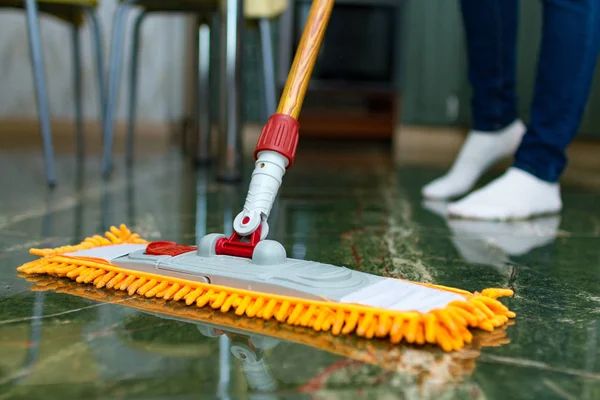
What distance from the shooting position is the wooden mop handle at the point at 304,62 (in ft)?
2.68

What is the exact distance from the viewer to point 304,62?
840 millimetres

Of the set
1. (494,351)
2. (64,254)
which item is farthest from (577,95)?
(64,254)

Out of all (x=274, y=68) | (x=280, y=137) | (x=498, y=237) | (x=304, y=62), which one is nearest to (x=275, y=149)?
(x=280, y=137)

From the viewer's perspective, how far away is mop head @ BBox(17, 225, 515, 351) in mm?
594

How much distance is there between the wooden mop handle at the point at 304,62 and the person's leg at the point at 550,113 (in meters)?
0.62

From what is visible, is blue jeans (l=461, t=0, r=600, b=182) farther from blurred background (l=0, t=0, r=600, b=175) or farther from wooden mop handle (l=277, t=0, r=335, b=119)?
blurred background (l=0, t=0, r=600, b=175)

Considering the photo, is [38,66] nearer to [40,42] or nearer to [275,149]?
[40,42]

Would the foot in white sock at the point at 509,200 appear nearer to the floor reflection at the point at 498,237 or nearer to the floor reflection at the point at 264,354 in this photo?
the floor reflection at the point at 498,237

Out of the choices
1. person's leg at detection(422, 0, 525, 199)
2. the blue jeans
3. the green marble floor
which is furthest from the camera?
person's leg at detection(422, 0, 525, 199)

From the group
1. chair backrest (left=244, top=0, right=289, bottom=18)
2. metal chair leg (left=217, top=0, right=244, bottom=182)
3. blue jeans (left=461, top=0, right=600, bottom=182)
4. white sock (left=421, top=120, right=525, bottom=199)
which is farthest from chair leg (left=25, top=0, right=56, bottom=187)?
blue jeans (left=461, top=0, right=600, bottom=182)

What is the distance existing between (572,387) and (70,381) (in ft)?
1.21

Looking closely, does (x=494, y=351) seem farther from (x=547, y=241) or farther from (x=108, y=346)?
(x=547, y=241)

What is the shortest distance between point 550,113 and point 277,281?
2.94 ft

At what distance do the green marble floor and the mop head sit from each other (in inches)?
0.5
